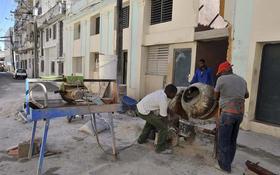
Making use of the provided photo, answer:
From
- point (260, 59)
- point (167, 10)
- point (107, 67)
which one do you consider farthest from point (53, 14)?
point (260, 59)

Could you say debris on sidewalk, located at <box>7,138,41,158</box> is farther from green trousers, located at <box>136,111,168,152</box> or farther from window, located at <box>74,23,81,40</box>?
window, located at <box>74,23,81,40</box>

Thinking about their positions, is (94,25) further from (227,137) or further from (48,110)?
(227,137)

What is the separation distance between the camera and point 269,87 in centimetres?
648

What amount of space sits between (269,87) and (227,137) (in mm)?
2834

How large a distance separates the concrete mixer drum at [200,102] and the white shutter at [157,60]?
4.90 meters

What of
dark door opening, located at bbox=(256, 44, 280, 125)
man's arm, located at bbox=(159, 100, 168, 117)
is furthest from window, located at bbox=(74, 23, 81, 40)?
man's arm, located at bbox=(159, 100, 168, 117)

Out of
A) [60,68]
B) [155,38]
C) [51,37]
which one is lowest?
[60,68]

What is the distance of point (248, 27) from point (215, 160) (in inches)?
142

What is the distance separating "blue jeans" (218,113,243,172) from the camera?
167 inches

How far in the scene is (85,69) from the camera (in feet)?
57.0

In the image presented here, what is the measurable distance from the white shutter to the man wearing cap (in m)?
6.13

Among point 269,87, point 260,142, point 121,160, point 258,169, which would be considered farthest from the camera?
point 269,87

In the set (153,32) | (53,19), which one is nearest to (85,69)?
(153,32)

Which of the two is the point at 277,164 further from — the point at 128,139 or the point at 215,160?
the point at 128,139
